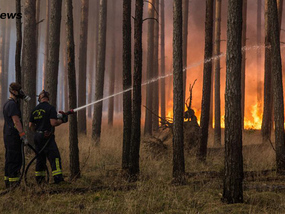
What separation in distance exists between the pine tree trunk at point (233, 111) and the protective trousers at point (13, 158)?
Answer: 4279 mm

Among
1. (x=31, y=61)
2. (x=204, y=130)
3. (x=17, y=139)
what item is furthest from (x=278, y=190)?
(x=31, y=61)

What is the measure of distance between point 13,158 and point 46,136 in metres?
0.81

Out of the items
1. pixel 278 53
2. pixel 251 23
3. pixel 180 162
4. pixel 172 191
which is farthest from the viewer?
pixel 251 23

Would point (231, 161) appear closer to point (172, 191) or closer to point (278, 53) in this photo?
point (172, 191)

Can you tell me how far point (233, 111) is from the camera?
18.3ft

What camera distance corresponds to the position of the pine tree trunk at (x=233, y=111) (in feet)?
18.3

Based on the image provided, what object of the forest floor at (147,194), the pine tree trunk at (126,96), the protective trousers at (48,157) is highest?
the pine tree trunk at (126,96)

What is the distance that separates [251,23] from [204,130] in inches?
902

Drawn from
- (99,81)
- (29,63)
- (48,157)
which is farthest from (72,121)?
(99,81)

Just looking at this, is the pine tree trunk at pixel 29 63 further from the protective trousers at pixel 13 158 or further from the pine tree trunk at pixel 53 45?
the protective trousers at pixel 13 158

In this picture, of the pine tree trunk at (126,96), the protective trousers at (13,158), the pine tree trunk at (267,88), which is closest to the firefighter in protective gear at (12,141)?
the protective trousers at (13,158)

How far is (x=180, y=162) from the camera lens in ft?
25.2

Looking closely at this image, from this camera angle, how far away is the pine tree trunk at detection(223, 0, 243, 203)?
220 inches

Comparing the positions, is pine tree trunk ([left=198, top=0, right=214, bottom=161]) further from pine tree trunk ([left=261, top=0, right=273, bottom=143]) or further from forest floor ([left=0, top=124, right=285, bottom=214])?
pine tree trunk ([left=261, top=0, right=273, bottom=143])
